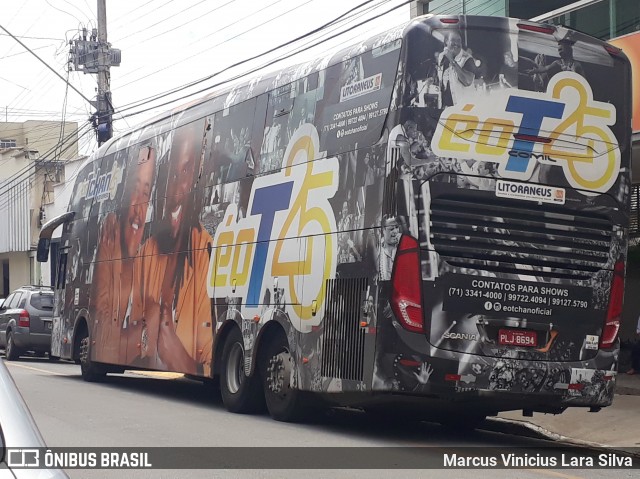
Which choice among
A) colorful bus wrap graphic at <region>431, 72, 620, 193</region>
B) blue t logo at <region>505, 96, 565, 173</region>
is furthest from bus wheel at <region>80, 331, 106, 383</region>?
blue t logo at <region>505, 96, 565, 173</region>

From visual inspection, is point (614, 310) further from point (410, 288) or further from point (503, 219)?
point (410, 288)

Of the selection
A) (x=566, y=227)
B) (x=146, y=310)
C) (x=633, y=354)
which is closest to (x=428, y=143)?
(x=566, y=227)

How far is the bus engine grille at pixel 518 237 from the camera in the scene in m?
10.1

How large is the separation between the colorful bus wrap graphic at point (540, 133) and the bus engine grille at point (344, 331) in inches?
66.5

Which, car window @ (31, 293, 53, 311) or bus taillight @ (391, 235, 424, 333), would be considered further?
car window @ (31, 293, 53, 311)

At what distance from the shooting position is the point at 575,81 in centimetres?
1072

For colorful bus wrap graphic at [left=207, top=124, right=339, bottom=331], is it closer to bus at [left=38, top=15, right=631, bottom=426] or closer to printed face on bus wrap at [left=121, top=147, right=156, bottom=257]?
bus at [left=38, top=15, right=631, bottom=426]

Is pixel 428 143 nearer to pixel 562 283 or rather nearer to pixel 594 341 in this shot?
pixel 562 283

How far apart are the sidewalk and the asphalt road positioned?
2.14 feet

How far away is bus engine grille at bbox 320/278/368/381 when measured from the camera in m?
10.4

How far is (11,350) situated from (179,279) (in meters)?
13.4

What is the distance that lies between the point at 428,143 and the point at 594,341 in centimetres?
267

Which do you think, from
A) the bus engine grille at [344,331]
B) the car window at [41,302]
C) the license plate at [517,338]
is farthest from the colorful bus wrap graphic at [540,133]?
the car window at [41,302]

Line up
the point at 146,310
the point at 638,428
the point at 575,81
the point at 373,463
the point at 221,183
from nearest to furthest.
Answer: the point at 373,463
the point at 575,81
the point at 638,428
the point at 221,183
the point at 146,310
